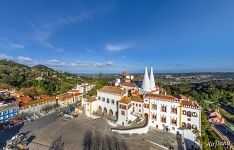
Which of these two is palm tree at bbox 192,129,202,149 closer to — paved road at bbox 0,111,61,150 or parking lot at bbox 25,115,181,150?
parking lot at bbox 25,115,181,150

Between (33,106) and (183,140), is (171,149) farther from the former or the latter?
(33,106)

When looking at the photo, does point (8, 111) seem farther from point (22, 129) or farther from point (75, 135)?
point (75, 135)

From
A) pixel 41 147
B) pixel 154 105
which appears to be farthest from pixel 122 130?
pixel 41 147

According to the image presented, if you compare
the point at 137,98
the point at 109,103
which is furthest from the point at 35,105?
the point at 137,98

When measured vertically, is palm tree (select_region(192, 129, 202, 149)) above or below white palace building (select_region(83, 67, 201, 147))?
below

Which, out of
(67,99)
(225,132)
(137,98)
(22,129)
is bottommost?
(225,132)

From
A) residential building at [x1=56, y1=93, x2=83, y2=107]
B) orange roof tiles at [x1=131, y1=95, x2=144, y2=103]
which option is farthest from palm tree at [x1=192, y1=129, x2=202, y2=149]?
residential building at [x1=56, y1=93, x2=83, y2=107]

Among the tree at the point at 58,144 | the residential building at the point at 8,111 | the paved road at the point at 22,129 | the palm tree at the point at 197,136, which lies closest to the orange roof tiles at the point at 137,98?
the palm tree at the point at 197,136

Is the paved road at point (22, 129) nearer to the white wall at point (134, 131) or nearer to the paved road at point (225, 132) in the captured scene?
the white wall at point (134, 131)
